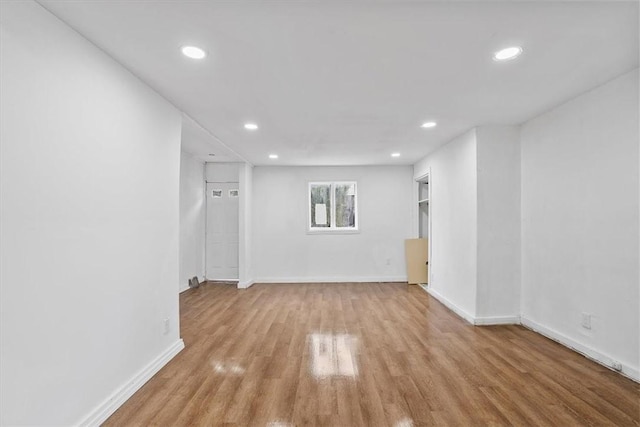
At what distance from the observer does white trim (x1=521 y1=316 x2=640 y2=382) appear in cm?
244

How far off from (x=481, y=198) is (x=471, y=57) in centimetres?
213

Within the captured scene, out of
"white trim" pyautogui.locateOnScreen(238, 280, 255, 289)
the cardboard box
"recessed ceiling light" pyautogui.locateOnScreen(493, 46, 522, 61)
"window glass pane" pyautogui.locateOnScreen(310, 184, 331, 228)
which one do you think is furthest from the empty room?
"window glass pane" pyautogui.locateOnScreen(310, 184, 331, 228)

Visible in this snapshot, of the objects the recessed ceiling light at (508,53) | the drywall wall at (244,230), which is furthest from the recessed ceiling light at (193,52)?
the drywall wall at (244,230)

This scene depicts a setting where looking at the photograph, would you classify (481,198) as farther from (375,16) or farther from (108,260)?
(108,260)

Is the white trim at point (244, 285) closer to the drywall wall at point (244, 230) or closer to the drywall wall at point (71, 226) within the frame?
the drywall wall at point (244, 230)

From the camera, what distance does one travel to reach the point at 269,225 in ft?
21.1

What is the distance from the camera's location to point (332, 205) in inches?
261

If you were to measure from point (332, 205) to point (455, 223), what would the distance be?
9.12 ft

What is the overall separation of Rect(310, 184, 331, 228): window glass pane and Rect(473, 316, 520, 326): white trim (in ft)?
11.5

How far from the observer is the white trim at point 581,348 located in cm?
244

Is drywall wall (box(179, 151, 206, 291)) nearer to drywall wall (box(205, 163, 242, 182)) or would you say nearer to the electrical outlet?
drywall wall (box(205, 163, 242, 182))

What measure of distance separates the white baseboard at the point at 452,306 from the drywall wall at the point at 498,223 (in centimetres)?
14

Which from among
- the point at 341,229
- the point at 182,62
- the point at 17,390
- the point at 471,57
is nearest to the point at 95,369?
the point at 17,390

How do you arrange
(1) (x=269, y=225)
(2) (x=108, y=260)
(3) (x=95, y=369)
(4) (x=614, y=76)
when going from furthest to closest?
1. (1) (x=269, y=225)
2. (4) (x=614, y=76)
3. (2) (x=108, y=260)
4. (3) (x=95, y=369)
